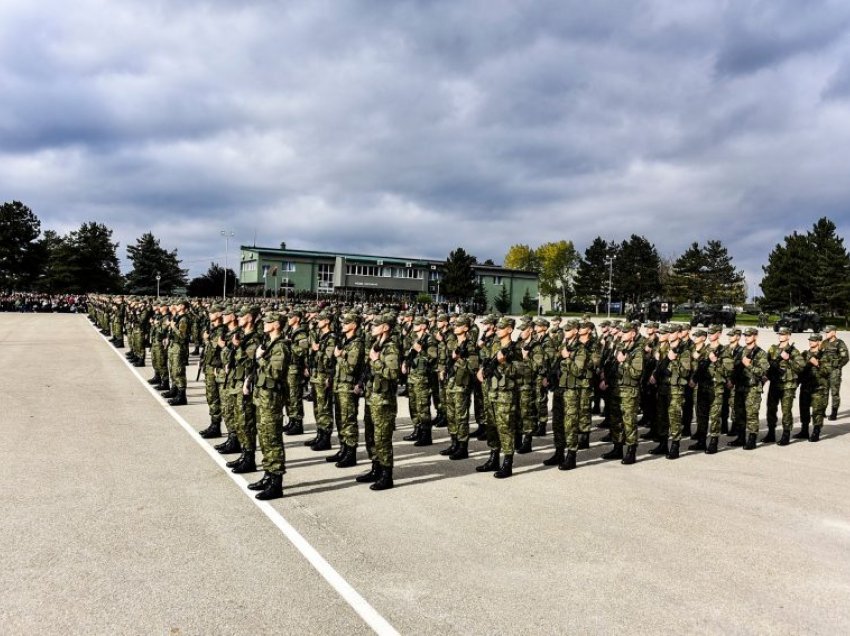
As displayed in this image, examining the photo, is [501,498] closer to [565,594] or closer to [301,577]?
[565,594]

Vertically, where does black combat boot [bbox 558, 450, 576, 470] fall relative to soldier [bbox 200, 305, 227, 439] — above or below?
below

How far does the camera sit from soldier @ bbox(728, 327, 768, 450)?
9367mm

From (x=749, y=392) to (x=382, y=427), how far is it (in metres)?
6.29

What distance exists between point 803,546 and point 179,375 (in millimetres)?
10257

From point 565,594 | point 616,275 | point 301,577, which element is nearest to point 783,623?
point 565,594

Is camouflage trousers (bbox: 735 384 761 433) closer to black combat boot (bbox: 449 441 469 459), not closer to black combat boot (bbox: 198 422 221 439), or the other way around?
black combat boot (bbox: 449 441 469 459)

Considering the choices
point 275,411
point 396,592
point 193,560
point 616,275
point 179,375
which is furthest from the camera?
point 616,275

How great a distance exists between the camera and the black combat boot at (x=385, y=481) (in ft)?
21.5

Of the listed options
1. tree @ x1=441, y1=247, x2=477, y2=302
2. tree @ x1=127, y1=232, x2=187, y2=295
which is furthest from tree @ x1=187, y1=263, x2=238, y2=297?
tree @ x1=441, y1=247, x2=477, y2=302

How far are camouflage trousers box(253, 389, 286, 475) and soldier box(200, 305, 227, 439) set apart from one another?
8.33 feet

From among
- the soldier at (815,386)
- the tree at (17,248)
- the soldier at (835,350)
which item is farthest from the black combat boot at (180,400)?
the tree at (17,248)

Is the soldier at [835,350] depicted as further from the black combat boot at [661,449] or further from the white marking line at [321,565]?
→ the white marking line at [321,565]

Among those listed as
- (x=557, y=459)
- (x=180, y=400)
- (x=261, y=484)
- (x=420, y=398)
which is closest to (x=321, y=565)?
(x=261, y=484)

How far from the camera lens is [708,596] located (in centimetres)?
429
